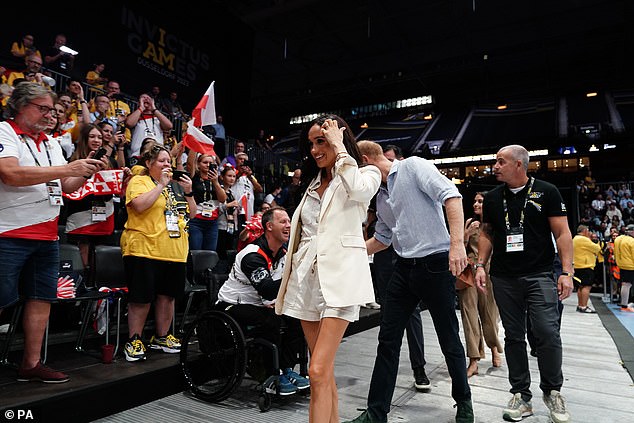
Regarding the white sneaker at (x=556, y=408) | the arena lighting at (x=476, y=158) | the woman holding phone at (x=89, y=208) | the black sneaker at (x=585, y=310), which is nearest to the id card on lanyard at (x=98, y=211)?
the woman holding phone at (x=89, y=208)

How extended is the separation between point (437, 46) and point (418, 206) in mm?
14364

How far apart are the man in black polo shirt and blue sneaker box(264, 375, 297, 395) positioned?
1.28 metres

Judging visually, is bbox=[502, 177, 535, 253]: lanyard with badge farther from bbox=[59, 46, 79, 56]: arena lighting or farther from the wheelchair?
bbox=[59, 46, 79, 56]: arena lighting

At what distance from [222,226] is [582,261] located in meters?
7.20

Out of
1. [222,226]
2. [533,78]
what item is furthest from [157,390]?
[533,78]

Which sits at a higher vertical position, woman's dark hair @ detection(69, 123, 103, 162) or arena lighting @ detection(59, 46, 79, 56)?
arena lighting @ detection(59, 46, 79, 56)

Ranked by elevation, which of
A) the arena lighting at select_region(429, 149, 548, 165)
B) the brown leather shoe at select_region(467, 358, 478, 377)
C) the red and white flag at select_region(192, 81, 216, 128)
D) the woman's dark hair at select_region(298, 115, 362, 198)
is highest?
the arena lighting at select_region(429, 149, 548, 165)

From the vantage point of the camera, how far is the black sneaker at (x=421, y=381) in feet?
10.0

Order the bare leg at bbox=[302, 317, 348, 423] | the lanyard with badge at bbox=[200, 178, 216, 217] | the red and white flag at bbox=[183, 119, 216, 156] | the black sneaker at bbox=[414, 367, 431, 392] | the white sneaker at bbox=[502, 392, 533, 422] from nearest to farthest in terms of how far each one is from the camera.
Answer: the bare leg at bbox=[302, 317, 348, 423], the white sneaker at bbox=[502, 392, 533, 422], the black sneaker at bbox=[414, 367, 431, 392], the red and white flag at bbox=[183, 119, 216, 156], the lanyard with badge at bbox=[200, 178, 216, 217]

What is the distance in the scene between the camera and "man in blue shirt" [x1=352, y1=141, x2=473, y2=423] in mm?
2287

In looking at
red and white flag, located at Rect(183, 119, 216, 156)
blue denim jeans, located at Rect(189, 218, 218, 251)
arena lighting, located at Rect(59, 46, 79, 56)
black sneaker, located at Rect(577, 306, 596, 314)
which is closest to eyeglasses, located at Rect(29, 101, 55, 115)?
red and white flag, located at Rect(183, 119, 216, 156)

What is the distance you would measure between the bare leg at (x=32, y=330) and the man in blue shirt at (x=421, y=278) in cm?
179

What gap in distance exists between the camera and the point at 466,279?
11.2ft

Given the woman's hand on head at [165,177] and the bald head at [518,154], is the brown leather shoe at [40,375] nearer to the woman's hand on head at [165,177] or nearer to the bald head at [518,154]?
the woman's hand on head at [165,177]
